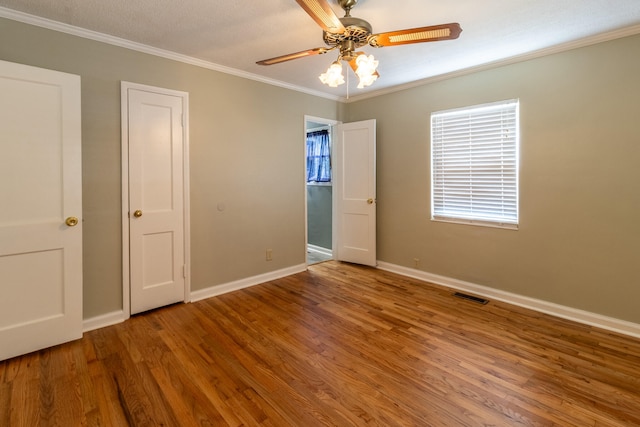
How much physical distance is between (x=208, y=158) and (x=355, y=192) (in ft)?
7.09

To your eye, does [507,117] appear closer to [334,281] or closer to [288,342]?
[334,281]

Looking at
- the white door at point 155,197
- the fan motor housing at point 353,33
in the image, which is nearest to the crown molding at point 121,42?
the white door at point 155,197

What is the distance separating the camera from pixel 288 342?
249 cm

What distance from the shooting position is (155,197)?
3.02 m

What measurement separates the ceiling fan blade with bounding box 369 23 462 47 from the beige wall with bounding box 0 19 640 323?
6.01ft

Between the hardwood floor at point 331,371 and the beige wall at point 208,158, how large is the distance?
0.65 meters

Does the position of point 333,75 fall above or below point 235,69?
below

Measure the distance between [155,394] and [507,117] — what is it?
3.91m

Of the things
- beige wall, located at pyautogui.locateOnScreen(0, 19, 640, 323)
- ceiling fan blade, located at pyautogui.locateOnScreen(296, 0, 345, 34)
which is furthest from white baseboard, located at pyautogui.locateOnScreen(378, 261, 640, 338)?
ceiling fan blade, located at pyautogui.locateOnScreen(296, 0, 345, 34)

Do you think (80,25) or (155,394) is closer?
(155,394)

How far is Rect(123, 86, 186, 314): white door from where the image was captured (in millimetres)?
2887

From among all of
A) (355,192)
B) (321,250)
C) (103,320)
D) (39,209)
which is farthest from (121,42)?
(321,250)

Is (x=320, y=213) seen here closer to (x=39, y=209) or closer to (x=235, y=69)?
(x=235, y=69)

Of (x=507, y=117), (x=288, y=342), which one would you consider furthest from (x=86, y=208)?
(x=507, y=117)
